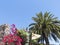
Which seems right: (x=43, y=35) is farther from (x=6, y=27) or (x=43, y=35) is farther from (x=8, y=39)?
(x=8, y=39)

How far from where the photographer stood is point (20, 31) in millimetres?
20094

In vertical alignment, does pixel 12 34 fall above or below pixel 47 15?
below

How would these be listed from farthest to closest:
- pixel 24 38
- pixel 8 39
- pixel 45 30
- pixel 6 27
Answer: pixel 45 30
pixel 24 38
pixel 6 27
pixel 8 39

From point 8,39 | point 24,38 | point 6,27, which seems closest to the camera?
point 8,39

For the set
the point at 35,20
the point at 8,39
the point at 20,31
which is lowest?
the point at 8,39

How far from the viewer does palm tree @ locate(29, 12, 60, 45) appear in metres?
35.6

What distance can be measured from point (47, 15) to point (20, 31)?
57.4ft

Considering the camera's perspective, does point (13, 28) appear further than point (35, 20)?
No

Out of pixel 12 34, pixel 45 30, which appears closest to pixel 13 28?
pixel 12 34

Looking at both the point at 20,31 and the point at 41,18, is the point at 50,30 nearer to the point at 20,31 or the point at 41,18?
the point at 41,18

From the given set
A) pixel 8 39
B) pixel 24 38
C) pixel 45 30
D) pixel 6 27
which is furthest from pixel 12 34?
pixel 45 30

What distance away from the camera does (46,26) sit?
36.0 metres

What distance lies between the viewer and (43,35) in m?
36.7

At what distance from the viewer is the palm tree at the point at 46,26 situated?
35.6 meters
